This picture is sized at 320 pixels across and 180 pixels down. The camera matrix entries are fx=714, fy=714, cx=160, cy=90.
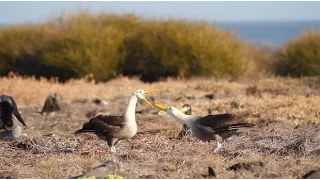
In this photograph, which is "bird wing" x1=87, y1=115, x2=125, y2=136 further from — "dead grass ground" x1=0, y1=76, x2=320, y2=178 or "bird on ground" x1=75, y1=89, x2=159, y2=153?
"dead grass ground" x1=0, y1=76, x2=320, y2=178

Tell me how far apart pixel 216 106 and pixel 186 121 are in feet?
16.5

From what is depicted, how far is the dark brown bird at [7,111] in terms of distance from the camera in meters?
11.5

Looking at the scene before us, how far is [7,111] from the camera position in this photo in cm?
1166

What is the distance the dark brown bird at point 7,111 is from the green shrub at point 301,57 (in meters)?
13.8

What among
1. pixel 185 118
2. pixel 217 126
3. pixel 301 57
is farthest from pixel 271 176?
pixel 301 57

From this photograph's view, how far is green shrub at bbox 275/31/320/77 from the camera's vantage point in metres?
23.7

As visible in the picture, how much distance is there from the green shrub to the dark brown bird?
13774 mm

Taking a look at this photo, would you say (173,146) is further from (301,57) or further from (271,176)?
(301,57)

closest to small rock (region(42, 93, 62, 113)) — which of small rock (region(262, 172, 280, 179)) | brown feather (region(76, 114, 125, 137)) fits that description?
brown feather (region(76, 114, 125, 137))

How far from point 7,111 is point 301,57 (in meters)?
14.6

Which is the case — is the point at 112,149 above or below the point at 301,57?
above

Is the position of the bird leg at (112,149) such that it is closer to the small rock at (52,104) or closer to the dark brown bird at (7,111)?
the dark brown bird at (7,111)

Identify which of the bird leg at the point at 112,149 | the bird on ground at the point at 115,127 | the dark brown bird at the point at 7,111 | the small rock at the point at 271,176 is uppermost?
the small rock at the point at 271,176

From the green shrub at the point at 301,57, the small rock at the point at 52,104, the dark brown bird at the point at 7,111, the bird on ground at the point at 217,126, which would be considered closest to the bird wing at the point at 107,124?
the bird on ground at the point at 217,126
